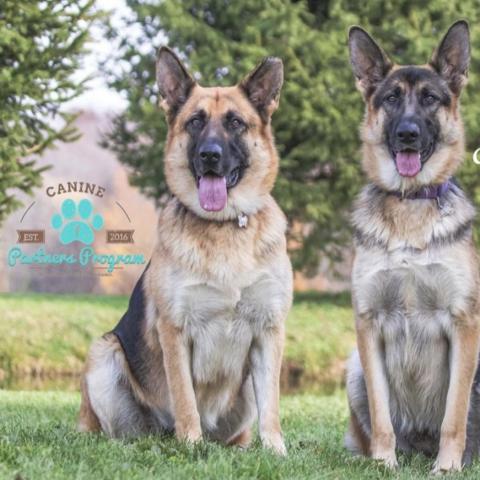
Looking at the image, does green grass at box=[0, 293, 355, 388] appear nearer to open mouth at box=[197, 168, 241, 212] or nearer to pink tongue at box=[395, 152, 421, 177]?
open mouth at box=[197, 168, 241, 212]

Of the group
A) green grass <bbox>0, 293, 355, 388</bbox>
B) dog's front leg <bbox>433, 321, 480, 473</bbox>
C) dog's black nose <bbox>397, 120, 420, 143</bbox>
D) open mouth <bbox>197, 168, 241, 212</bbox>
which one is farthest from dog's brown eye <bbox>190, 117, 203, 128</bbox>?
green grass <bbox>0, 293, 355, 388</bbox>

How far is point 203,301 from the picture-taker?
485cm

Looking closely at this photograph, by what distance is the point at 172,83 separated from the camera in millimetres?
5164

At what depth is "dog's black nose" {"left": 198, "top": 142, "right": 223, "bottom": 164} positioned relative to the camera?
15.9 feet

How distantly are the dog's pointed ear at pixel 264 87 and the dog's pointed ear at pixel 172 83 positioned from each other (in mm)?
322

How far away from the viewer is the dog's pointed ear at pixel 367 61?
5.19 m

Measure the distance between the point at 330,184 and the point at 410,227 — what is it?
39.7ft

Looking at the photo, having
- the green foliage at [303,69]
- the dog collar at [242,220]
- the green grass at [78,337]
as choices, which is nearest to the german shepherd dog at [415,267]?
the dog collar at [242,220]

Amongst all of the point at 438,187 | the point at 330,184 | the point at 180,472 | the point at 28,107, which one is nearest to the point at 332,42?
the point at 330,184

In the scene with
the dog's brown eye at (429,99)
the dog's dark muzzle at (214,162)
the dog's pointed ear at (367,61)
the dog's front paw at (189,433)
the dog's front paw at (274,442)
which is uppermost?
the dog's pointed ear at (367,61)

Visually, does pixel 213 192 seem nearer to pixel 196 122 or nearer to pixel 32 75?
pixel 196 122

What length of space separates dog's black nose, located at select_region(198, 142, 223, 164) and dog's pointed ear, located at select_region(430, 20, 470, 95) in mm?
1345

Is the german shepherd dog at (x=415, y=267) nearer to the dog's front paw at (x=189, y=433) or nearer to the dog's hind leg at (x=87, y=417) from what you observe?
the dog's front paw at (x=189, y=433)

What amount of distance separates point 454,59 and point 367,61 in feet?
1.60
